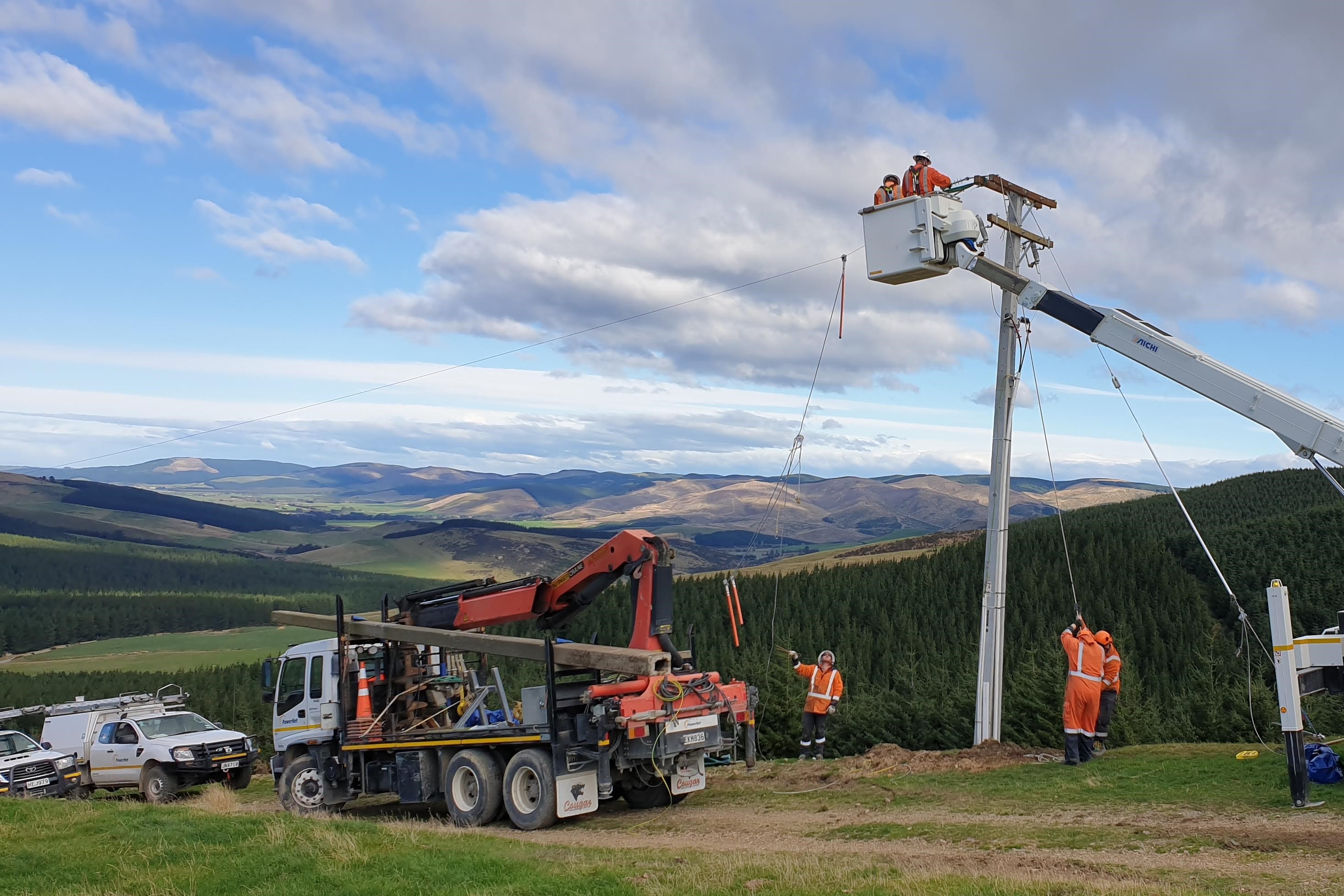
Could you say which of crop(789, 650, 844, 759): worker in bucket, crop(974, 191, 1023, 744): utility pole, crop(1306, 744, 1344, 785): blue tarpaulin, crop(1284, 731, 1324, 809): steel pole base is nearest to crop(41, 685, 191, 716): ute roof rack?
crop(789, 650, 844, 759): worker in bucket

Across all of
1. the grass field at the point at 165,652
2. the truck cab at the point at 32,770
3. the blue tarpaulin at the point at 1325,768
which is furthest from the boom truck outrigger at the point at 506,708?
the grass field at the point at 165,652

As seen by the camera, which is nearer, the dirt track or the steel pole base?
the dirt track

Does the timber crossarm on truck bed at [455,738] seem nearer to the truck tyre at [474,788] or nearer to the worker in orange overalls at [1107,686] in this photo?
the truck tyre at [474,788]

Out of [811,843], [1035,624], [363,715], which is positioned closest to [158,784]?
[363,715]

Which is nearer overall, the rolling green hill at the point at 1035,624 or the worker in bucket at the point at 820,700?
the worker in bucket at the point at 820,700

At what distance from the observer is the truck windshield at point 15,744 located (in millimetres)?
21469

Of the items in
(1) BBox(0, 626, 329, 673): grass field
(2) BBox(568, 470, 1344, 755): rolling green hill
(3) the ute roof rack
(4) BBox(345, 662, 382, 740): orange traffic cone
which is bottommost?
(1) BBox(0, 626, 329, 673): grass field

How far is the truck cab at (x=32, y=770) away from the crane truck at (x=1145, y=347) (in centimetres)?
1862

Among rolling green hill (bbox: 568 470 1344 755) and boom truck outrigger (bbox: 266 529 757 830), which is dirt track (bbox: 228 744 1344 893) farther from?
rolling green hill (bbox: 568 470 1344 755)

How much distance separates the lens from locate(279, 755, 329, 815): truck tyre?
55.3ft

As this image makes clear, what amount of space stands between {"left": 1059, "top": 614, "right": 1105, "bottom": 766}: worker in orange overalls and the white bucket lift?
18.9ft

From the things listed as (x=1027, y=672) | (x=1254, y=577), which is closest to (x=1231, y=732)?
(x=1027, y=672)

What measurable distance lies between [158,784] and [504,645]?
11.6 metres

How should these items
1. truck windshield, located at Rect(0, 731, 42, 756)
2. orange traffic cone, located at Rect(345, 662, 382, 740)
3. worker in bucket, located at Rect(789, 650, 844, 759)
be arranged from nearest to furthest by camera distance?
orange traffic cone, located at Rect(345, 662, 382, 740) → worker in bucket, located at Rect(789, 650, 844, 759) → truck windshield, located at Rect(0, 731, 42, 756)
